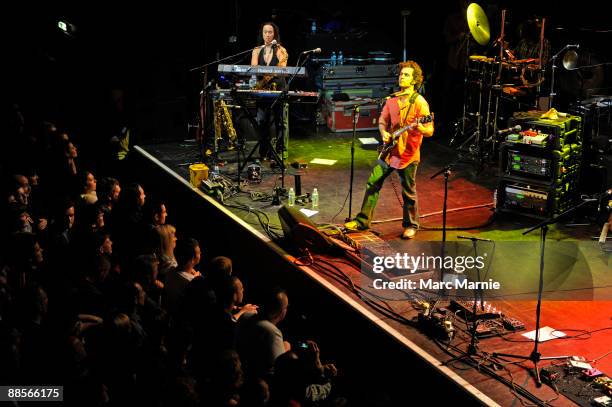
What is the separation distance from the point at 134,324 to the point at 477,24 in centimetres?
737

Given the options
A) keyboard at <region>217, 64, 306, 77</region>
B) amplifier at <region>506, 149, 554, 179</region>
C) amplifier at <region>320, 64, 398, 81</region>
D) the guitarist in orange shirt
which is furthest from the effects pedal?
amplifier at <region>320, 64, 398, 81</region>

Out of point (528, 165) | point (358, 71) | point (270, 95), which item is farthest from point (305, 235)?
point (358, 71)

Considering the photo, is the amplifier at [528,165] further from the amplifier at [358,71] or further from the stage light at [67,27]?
the stage light at [67,27]

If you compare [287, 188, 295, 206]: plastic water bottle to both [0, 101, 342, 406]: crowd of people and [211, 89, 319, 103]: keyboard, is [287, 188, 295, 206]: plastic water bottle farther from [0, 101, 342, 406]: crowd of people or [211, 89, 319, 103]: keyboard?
[0, 101, 342, 406]: crowd of people

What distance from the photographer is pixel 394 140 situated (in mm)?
7125

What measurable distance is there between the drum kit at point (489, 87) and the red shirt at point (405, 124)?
2991mm

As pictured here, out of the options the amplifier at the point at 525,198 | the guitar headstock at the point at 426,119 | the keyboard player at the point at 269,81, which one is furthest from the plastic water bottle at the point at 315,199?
the amplifier at the point at 525,198

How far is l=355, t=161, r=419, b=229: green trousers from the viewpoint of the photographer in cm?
727

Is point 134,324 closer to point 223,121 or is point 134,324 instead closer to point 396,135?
point 396,135

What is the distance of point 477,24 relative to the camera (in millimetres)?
10320

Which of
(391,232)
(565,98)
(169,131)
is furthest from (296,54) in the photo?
(391,232)

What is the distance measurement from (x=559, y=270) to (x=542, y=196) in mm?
1485

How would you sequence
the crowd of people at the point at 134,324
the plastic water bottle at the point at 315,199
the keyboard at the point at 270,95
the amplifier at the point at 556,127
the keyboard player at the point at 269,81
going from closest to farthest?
the crowd of people at the point at 134,324
the amplifier at the point at 556,127
the plastic water bottle at the point at 315,199
the keyboard at the point at 270,95
the keyboard player at the point at 269,81

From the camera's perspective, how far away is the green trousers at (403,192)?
7.27 meters
